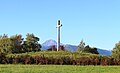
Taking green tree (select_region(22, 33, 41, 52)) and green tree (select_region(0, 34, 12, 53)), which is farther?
green tree (select_region(22, 33, 41, 52))

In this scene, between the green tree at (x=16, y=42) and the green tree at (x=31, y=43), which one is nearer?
the green tree at (x=16, y=42)

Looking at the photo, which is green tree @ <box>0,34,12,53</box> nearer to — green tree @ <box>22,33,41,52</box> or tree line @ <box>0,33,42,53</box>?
tree line @ <box>0,33,42,53</box>

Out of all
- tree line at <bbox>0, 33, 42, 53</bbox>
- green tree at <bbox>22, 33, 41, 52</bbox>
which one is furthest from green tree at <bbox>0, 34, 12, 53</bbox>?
green tree at <bbox>22, 33, 41, 52</bbox>

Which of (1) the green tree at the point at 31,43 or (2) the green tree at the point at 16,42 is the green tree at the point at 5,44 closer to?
(2) the green tree at the point at 16,42

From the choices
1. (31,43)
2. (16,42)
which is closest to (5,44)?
(16,42)

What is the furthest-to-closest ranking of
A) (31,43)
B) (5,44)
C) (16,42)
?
(31,43)
(16,42)
(5,44)

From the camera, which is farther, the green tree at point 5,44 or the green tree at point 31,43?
the green tree at point 31,43

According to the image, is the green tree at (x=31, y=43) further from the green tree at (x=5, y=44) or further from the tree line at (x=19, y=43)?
the green tree at (x=5, y=44)

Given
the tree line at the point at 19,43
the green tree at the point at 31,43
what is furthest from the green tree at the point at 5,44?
the green tree at the point at 31,43

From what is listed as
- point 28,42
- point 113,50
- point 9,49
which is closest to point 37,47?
point 28,42

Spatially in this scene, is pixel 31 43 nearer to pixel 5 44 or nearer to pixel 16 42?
pixel 16 42

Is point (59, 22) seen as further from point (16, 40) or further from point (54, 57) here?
point (16, 40)

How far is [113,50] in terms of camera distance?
2467 inches

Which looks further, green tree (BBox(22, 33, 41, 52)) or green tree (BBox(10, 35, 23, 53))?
green tree (BBox(22, 33, 41, 52))
